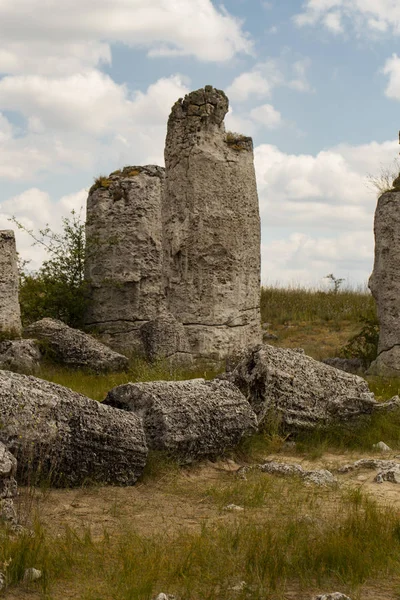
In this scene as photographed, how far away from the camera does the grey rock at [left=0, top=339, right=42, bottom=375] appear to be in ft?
40.3

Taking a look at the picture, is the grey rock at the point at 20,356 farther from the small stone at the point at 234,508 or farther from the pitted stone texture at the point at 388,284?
the small stone at the point at 234,508

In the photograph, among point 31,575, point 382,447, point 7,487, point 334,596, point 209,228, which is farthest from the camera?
point 209,228

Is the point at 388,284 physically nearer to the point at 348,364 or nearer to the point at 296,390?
the point at 348,364

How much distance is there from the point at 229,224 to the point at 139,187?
3.05m

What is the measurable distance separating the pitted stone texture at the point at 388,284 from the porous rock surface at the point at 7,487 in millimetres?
8009

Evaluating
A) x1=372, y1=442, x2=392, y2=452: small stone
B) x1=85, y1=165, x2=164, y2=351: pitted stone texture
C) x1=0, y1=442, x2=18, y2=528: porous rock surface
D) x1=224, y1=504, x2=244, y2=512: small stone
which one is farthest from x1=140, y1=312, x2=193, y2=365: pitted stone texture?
x1=0, y1=442, x2=18, y2=528: porous rock surface

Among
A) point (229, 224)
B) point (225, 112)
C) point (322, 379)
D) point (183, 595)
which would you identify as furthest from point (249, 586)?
point (225, 112)

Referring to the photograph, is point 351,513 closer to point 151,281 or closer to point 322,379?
point 322,379

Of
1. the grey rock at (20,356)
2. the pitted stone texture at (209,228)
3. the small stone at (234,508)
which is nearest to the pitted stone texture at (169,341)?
the pitted stone texture at (209,228)

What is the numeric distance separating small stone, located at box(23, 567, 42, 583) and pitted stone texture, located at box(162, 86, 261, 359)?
29.9ft

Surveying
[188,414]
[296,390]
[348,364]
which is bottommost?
[188,414]

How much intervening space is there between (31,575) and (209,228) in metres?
9.44

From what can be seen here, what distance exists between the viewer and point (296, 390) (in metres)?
8.15

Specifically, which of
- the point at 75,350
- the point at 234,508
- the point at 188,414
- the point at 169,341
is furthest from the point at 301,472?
the point at 75,350
